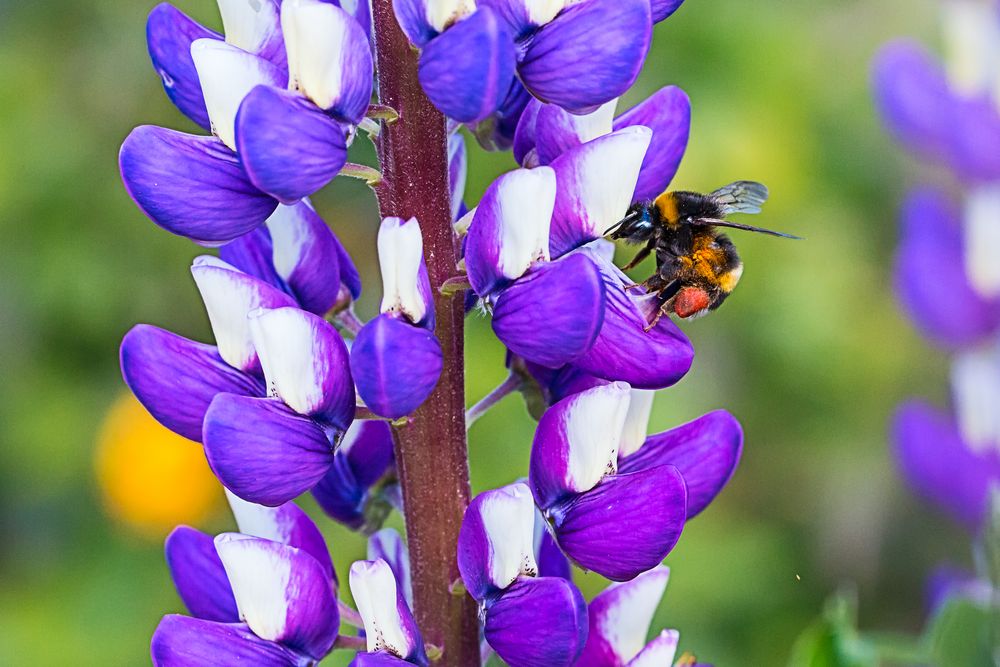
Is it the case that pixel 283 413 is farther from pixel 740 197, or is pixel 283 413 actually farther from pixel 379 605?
pixel 740 197

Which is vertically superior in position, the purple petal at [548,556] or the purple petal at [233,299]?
the purple petal at [233,299]

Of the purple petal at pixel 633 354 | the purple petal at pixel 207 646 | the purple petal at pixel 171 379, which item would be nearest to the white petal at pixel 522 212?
the purple petal at pixel 633 354

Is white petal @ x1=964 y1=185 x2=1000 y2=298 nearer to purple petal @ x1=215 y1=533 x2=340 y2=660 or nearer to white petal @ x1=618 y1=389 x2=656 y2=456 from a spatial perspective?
white petal @ x1=618 y1=389 x2=656 y2=456

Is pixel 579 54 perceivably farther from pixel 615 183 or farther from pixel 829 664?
pixel 829 664

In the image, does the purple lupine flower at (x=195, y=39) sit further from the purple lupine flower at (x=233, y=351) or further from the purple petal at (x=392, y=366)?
the purple petal at (x=392, y=366)

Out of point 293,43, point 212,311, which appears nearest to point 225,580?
point 212,311

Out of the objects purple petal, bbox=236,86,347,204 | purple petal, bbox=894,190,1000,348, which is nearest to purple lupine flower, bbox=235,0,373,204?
purple petal, bbox=236,86,347,204

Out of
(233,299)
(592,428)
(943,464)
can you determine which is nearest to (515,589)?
(592,428)

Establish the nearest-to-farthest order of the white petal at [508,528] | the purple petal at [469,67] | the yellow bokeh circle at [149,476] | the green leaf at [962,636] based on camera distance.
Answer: the purple petal at [469,67] → the white petal at [508,528] → the green leaf at [962,636] → the yellow bokeh circle at [149,476]
